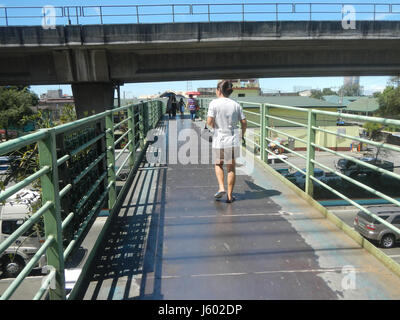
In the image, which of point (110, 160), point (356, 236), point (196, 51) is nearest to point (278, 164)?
point (110, 160)

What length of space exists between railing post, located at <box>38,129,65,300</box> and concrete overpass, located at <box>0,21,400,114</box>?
55.8 feet

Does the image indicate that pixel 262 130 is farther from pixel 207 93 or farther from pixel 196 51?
pixel 207 93

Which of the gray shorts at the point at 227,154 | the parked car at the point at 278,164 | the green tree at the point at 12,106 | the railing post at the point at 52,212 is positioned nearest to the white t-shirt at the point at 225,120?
the gray shorts at the point at 227,154

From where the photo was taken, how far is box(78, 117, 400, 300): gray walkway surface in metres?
3.15

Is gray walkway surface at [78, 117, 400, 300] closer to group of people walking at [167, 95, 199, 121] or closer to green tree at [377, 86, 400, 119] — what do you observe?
group of people walking at [167, 95, 199, 121]

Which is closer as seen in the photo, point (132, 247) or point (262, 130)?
point (132, 247)

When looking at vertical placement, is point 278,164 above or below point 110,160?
below

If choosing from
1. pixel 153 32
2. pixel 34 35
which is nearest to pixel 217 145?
pixel 153 32

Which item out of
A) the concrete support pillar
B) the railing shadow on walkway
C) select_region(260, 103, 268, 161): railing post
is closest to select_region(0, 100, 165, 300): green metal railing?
the railing shadow on walkway

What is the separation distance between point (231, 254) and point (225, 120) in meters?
2.15

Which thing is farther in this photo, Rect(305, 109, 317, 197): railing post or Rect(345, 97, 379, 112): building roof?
Rect(345, 97, 379, 112): building roof

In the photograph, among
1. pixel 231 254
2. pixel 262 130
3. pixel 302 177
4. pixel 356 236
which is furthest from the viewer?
pixel 302 177

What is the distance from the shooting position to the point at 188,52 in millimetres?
20859

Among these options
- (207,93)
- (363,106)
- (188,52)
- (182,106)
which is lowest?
(363,106)
